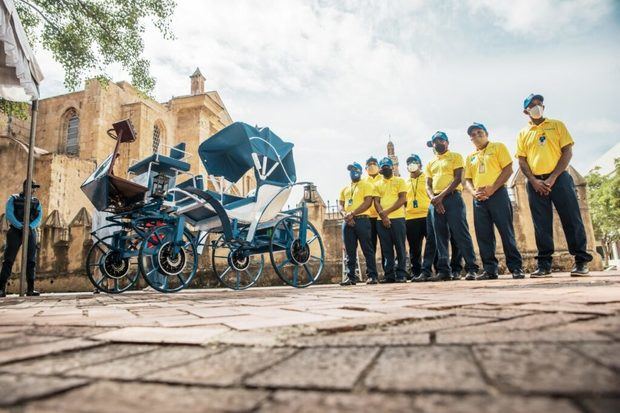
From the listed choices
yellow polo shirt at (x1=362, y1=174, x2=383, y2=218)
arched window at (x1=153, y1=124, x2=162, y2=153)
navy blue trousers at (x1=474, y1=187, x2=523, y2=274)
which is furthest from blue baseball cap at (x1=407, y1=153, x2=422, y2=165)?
arched window at (x1=153, y1=124, x2=162, y2=153)

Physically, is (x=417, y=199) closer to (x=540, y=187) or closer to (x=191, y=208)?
(x=540, y=187)

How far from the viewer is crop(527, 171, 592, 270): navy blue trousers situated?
15.0 ft

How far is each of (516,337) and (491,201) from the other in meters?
4.87

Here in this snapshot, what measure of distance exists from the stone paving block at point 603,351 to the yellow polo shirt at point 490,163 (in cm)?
499

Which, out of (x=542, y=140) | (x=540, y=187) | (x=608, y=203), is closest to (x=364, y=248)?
(x=540, y=187)

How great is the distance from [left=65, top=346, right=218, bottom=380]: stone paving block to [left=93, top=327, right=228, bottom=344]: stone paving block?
71 millimetres

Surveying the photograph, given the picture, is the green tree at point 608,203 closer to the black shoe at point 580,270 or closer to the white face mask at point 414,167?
the white face mask at point 414,167

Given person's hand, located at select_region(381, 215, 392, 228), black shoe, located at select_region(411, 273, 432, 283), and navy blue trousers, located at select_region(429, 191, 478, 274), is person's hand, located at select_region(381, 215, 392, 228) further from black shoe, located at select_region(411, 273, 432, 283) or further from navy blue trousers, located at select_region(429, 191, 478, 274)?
black shoe, located at select_region(411, 273, 432, 283)

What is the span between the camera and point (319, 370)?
870 mm

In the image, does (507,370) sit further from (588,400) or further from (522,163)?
(522,163)

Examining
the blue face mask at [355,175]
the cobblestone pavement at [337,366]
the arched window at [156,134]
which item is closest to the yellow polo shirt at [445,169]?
the blue face mask at [355,175]

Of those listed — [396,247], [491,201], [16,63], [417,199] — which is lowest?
[396,247]

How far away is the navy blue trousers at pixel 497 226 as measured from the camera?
5.30m

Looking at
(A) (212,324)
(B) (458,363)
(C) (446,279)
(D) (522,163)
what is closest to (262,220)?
(C) (446,279)
